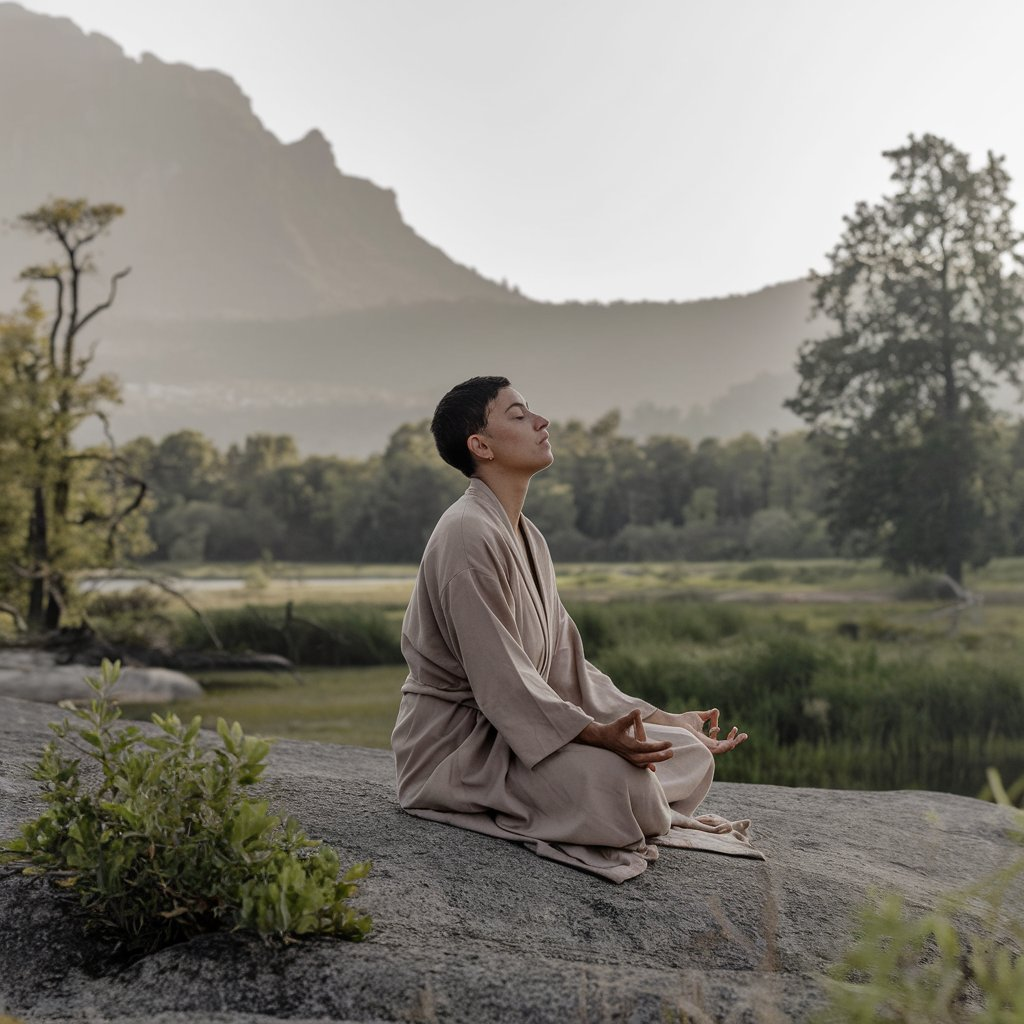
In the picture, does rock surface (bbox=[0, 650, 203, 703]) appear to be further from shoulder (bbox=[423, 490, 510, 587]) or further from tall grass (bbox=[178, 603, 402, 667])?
shoulder (bbox=[423, 490, 510, 587])

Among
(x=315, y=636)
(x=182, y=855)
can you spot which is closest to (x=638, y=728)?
(x=182, y=855)

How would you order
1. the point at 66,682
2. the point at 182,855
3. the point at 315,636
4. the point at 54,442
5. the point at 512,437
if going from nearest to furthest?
1. the point at 182,855
2. the point at 512,437
3. the point at 66,682
4. the point at 54,442
5. the point at 315,636

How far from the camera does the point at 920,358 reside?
17703 millimetres

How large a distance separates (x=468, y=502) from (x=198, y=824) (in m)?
1.21

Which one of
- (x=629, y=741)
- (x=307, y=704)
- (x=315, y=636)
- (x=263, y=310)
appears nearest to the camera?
(x=629, y=741)

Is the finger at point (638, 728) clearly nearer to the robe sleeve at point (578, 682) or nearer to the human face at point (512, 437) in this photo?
the robe sleeve at point (578, 682)

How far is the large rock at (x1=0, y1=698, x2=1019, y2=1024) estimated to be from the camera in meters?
2.25

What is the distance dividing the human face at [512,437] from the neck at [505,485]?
3 centimetres

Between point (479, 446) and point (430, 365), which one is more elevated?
point (430, 365)

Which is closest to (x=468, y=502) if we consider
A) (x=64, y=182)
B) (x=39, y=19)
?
(x=64, y=182)

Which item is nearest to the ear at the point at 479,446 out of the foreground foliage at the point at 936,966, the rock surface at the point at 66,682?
the foreground foliage at the point at 936,966

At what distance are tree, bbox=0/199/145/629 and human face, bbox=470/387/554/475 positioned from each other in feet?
34.9

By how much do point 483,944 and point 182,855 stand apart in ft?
2.38

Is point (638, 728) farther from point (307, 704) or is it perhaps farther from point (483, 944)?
point (307, 704)
